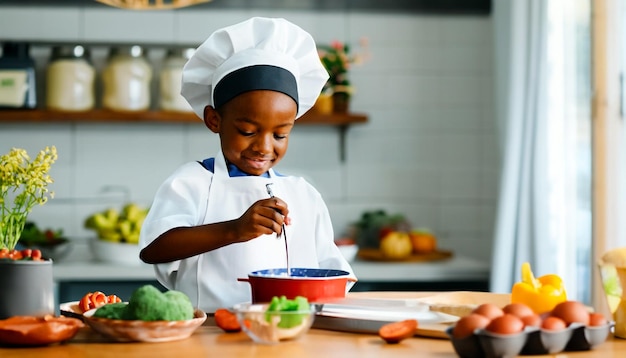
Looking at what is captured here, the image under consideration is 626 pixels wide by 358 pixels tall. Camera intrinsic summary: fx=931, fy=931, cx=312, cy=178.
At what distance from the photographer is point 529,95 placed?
11.1 ft

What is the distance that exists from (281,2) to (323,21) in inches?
7.8

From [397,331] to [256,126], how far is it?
1.93 ft

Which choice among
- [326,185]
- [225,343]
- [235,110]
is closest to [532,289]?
[225,343]

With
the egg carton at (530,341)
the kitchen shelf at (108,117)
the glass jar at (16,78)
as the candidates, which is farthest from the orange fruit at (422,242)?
the egg carton at (530,341)

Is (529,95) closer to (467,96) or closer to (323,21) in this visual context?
(467,96)

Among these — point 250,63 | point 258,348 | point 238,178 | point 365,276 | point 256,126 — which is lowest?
point 365,276

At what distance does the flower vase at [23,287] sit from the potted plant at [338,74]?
238cm

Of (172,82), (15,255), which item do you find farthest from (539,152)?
(15,255)

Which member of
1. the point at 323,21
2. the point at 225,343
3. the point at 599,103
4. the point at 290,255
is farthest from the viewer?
the point at 323,21

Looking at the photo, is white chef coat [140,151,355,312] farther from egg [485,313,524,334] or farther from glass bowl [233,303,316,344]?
egg [485,313,524,334]

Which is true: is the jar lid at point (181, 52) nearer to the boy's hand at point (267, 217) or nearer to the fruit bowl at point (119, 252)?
the fruit bowl at point (119, 252)

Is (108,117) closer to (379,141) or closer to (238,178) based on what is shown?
(379,141)

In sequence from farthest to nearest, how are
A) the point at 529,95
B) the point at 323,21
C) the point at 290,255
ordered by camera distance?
the point at 323,21 → the point at 529,95 → the point at 290,255

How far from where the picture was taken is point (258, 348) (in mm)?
1420
